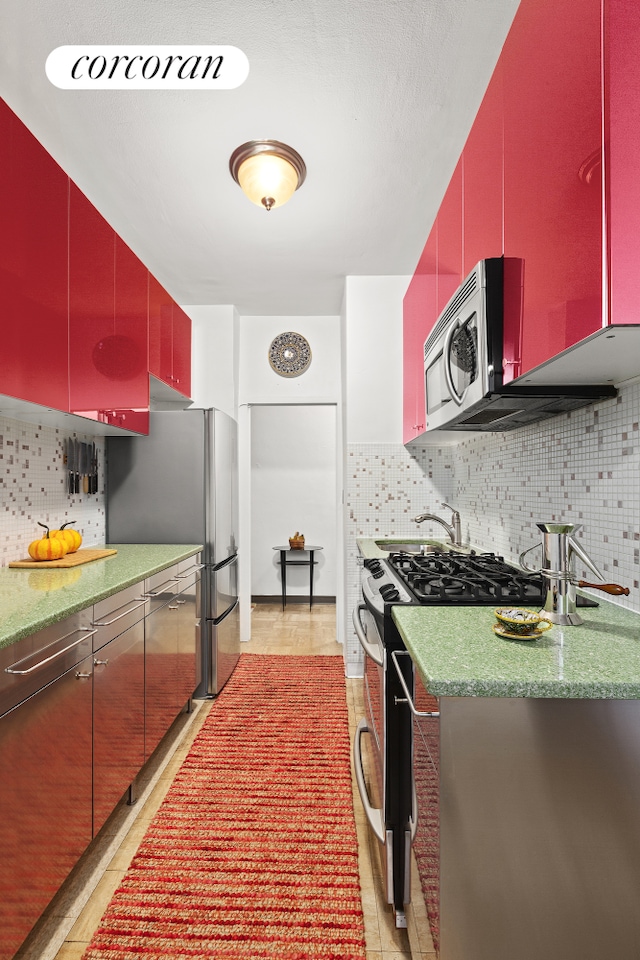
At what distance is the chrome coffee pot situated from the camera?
4.27 feet

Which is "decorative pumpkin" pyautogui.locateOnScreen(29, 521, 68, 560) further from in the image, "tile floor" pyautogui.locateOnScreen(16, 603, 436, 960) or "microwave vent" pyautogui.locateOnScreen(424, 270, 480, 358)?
Result: "microwave vent" pyautogui.locateOnScreen(424, 270, 480, 358)

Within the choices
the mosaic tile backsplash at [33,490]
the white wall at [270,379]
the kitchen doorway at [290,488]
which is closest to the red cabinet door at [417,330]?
the white wall at [270,379]

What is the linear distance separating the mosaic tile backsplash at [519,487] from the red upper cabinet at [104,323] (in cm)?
150

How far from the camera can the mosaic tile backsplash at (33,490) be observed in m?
2.18

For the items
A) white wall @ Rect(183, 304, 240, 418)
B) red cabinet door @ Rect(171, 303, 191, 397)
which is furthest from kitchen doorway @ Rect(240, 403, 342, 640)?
red cabinet door @ Rect(171, 303, 191, 397)

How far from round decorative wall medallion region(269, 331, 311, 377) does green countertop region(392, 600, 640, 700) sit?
3.10m

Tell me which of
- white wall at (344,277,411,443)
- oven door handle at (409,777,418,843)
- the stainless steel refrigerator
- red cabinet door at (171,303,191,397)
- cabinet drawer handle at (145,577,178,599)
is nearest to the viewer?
oven door handle at (409,777,418,843)

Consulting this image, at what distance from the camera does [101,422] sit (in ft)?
7.63

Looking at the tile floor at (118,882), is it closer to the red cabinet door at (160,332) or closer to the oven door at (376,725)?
the oven door at (376,725)

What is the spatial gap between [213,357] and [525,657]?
11.1ft

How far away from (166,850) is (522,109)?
2.39 m

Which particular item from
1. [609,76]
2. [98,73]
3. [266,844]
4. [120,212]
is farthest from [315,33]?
[266,844]

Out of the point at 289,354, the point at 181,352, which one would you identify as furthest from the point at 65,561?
the point at 289,354

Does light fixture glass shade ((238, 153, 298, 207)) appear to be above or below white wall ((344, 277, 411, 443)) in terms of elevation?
above
